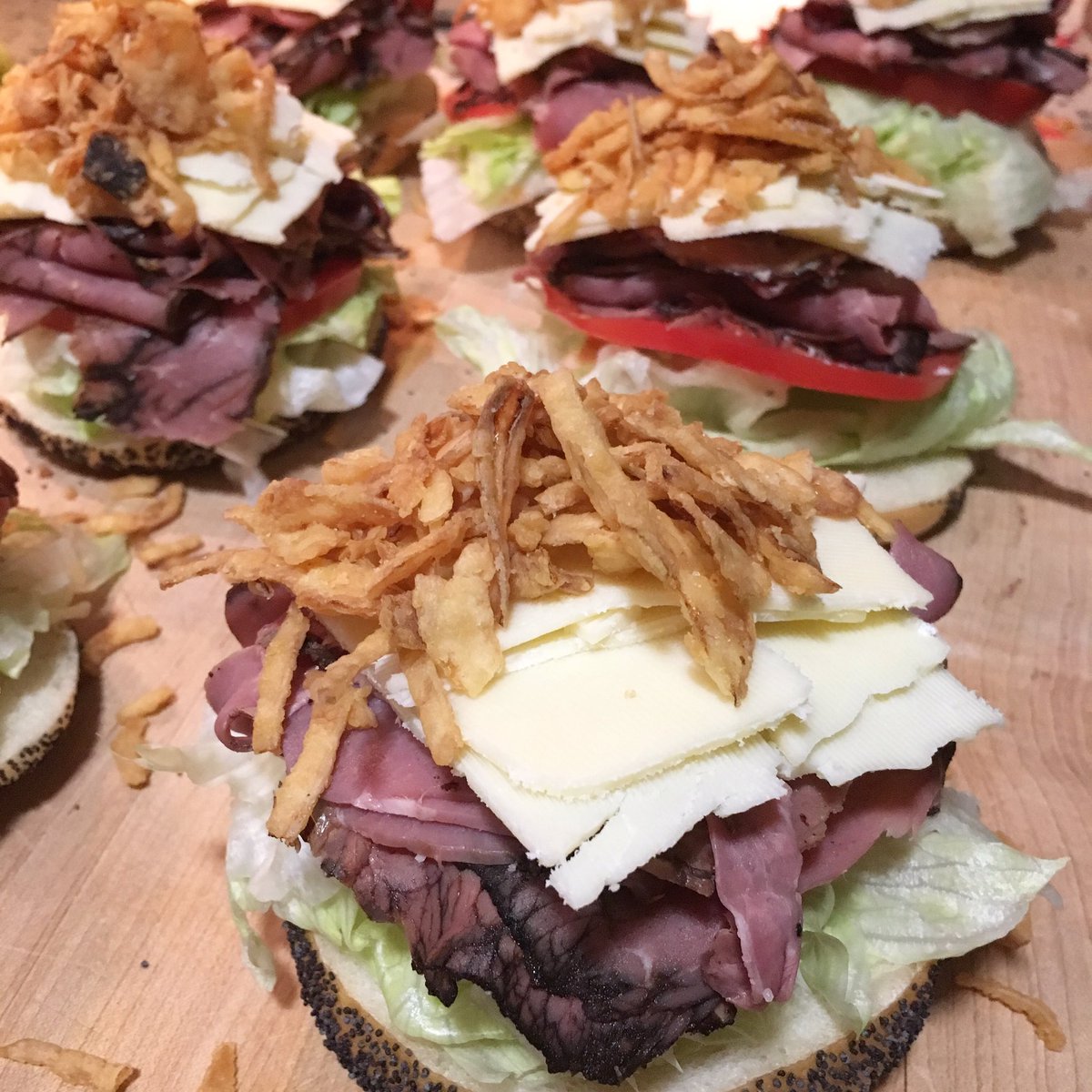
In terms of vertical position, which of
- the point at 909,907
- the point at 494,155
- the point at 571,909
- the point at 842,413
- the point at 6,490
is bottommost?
the point at 842,413

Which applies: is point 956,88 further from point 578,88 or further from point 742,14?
→ point 578,88

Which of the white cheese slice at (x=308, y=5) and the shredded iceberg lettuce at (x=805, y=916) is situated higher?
the white cheese slice at (x=308, y=5)

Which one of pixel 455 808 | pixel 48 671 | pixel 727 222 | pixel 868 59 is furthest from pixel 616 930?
pixel 868 59

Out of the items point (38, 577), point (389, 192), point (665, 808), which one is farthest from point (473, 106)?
point (665, 808)

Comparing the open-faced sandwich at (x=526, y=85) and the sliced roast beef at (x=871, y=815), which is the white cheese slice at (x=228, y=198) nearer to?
the open-faced sandwich at (x=526, y=85)

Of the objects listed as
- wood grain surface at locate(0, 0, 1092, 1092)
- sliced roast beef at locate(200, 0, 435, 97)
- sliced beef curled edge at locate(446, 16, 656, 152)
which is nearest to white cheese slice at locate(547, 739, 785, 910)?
wood grain surface at locate(0, 0, 1092, 1092)

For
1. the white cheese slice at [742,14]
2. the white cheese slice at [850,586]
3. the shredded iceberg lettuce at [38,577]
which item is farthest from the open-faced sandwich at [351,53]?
the white cheese slice at [850,586]

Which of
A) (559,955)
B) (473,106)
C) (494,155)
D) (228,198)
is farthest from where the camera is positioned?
(473,106)
